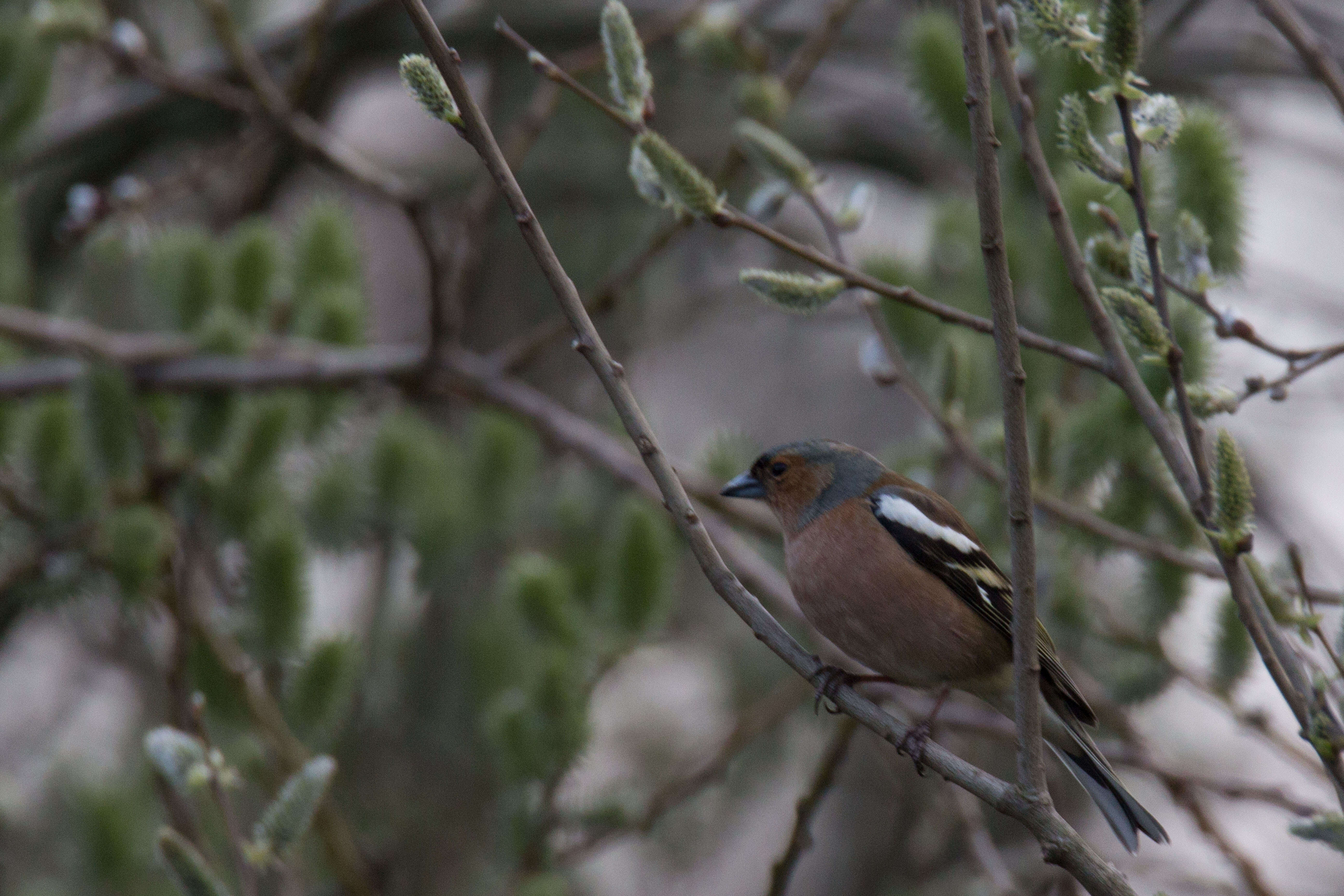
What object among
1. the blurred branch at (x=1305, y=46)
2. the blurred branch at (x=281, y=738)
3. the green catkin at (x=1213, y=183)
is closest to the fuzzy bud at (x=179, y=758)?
the blurred branch at (x=281, y=738)

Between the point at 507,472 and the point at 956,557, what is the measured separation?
2239 mm

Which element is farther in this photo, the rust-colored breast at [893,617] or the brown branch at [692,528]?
the rust-colored breast at [893,617]

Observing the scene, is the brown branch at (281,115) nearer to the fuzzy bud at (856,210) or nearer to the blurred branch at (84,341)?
the blurred branch at (84,341)

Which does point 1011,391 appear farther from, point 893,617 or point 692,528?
point 893,617

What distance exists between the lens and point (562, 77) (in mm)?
2637

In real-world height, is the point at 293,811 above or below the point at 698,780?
above

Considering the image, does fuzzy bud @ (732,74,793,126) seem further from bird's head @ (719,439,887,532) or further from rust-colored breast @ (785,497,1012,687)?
rust-colored breast @ (785,497,1012,687)

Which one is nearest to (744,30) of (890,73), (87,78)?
(890,73)

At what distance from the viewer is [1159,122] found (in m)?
2.22

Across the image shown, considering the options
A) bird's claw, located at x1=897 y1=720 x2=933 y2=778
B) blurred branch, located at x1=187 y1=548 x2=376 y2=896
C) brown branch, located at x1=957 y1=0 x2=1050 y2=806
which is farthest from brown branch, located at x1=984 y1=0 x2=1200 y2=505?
blurred branch, located at x1=187 y1=548 x2=376 y2=896

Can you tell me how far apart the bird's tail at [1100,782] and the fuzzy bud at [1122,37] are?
5.52 feet

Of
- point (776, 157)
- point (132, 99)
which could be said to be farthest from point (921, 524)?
A: point (132, 99)

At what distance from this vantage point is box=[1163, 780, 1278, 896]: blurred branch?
10.7 ft

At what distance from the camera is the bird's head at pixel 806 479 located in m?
3.72
